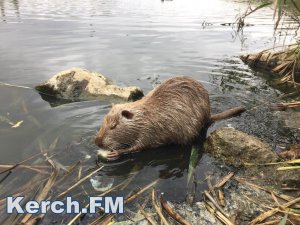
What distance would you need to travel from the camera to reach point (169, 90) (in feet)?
11.3

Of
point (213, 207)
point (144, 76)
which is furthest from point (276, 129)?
point (144, 76)

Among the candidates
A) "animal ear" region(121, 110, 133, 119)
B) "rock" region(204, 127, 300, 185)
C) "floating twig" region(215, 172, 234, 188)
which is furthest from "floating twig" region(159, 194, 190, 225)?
"animal ear" region(121, 110, 133, 119)

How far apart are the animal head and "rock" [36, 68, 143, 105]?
3.88ft

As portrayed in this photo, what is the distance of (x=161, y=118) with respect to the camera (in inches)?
135

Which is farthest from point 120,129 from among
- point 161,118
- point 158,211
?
point 158,211

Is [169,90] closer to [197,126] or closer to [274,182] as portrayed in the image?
[197,126]

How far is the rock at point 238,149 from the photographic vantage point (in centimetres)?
292

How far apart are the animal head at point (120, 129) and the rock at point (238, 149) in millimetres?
834

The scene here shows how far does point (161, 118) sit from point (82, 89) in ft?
6.02

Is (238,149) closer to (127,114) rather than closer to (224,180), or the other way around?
Result: (224,180)

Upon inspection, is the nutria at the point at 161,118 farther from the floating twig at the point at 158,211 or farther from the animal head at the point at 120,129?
the floating twig at the point at 158,211

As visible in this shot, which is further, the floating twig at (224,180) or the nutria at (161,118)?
the nutria at (161,118)

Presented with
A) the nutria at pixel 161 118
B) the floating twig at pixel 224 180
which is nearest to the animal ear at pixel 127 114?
the nutria at pixel 161 118

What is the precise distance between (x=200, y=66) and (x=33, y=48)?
3.85m
